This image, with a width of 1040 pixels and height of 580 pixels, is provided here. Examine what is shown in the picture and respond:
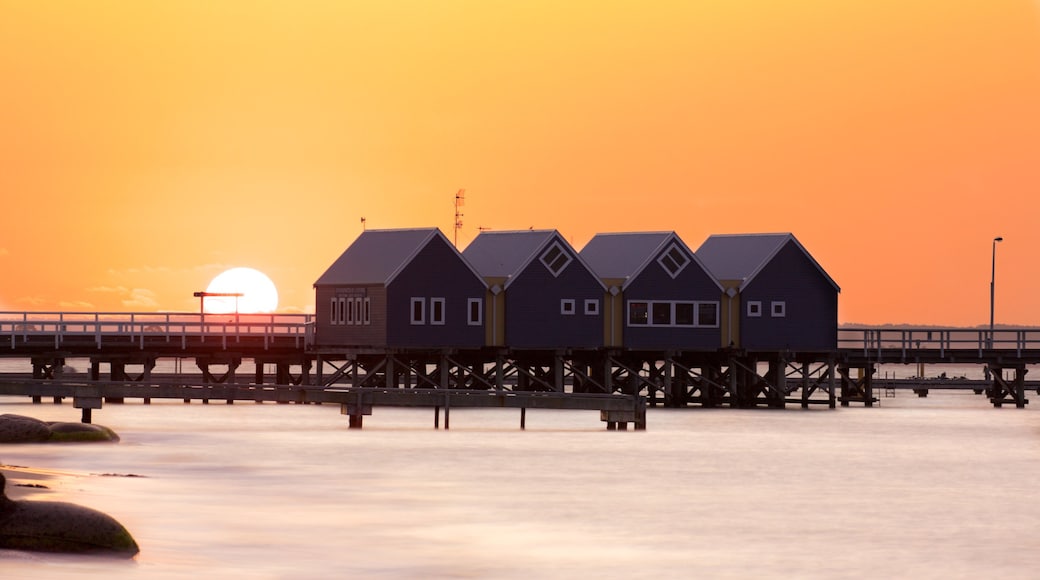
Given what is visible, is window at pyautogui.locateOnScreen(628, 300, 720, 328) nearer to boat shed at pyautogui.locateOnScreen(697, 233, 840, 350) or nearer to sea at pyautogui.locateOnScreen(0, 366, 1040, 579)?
boat shed at pyautogui.locateOnScreen(697, 233, 840, 350)

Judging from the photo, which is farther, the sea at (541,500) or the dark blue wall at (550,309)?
the dark blue wall at (550,309)

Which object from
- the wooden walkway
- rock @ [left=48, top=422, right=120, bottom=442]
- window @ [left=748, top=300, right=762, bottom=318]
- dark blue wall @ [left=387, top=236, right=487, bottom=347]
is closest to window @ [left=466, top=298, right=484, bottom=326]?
dark blue wall @ [left=387, top=236, right=487, bottom=347]

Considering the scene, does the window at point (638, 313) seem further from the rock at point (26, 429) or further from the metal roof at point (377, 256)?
the rock at point (26, 429)

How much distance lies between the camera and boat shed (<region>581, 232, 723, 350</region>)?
78625mm

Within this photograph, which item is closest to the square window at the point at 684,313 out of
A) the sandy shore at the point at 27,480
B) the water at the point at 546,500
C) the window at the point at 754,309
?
the window at the point at 754,309

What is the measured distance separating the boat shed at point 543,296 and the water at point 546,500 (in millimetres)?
8989

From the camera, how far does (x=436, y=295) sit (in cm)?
7469

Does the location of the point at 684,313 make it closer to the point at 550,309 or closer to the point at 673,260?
the point at 673,260

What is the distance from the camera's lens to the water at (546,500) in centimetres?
2931

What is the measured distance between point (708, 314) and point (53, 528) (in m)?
56.5

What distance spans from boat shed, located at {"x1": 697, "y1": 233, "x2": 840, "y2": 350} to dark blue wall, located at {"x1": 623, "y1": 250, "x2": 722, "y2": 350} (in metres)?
0.95

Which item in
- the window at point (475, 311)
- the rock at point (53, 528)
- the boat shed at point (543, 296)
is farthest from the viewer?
the boat shed at point (543, 296)

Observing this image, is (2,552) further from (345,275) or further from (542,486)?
(345,275)

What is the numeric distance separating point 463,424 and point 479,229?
47.9 feet
